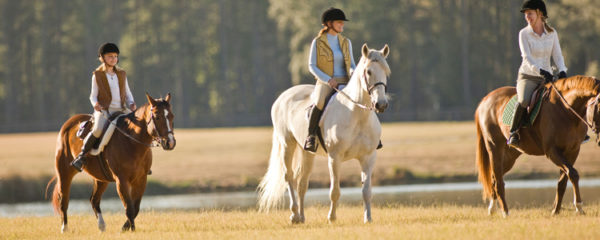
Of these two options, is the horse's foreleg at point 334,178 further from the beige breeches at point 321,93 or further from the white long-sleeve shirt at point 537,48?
the white long-sleeve shirt at point 537,48

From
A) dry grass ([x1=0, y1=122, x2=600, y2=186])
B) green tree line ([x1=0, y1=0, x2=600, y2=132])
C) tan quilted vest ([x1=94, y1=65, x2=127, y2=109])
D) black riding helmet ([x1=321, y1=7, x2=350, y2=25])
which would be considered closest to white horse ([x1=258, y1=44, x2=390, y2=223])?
black riding helmet ([x1=321, y1=7, x2=350, y2=25])

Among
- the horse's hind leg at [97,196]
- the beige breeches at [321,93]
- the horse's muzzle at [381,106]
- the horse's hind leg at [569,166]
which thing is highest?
the horse's muzzle at [381,106]

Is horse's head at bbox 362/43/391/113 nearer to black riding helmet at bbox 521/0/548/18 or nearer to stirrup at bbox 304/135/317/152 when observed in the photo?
stirrup at bbox 304/135/317/152

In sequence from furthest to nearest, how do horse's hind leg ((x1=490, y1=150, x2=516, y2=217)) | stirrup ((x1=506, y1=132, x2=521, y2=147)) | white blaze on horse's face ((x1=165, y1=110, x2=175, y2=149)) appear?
horse's hind leg ((x1=490, y1=150, x2=516, y2=217))
stirrup ((x1=506, y1=132, x2=521, y2=147))
white blaze on horse's face ((x1=165, y1=110, x2=175, y2=149))

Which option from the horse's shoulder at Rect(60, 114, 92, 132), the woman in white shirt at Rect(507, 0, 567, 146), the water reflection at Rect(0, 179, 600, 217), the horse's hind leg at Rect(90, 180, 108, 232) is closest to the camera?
the woman in white shirt at Rect(507, 0, 567, 146)

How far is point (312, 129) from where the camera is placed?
41.6 feet

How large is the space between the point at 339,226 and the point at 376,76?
88.5 inches

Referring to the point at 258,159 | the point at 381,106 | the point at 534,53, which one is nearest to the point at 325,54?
the point at 381,106

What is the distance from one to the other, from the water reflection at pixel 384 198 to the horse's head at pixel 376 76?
7.91 m

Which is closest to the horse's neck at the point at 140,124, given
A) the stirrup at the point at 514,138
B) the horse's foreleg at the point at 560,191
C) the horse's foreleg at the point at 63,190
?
the horse's foreleg at the point at 63,190

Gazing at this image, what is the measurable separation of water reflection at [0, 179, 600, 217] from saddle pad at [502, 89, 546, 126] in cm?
552

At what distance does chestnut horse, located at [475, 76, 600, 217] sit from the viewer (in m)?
11.9

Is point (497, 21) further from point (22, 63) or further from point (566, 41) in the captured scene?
point (22, 63)

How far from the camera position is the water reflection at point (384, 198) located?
20.1m
